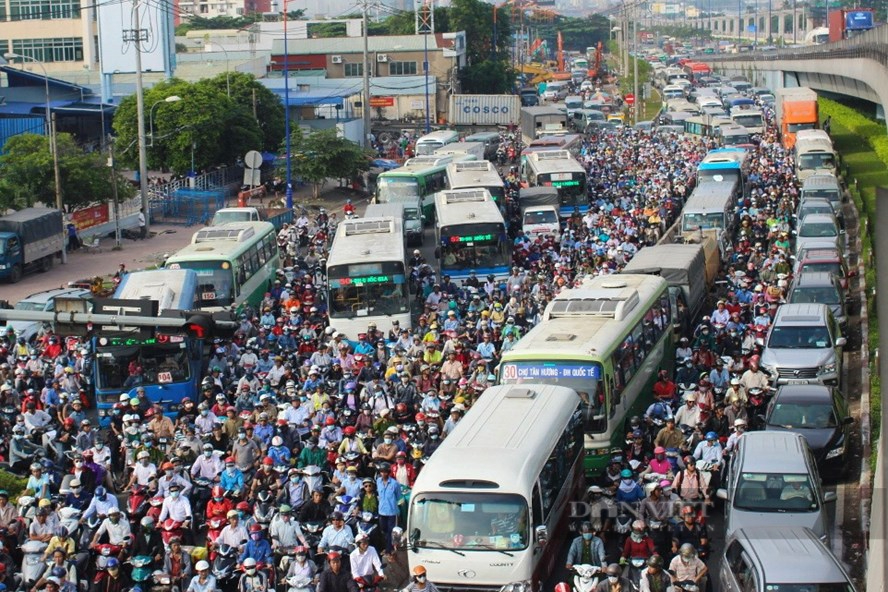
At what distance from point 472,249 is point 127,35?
1892 inches

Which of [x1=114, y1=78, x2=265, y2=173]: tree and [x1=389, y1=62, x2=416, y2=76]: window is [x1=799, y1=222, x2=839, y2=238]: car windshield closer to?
[x1=114, y1=78, x2=265, y2=173]: tree

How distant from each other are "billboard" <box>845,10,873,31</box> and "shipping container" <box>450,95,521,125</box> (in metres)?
29.8

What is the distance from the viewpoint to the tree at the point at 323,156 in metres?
54.8

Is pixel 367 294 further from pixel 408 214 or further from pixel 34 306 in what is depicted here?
pixel 408 214

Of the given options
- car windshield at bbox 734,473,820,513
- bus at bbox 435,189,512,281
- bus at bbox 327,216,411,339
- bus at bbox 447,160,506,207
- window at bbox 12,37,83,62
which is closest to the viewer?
car windshield at bbox 734,473,820,513

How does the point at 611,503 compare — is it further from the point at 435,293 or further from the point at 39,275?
the point at 39,275

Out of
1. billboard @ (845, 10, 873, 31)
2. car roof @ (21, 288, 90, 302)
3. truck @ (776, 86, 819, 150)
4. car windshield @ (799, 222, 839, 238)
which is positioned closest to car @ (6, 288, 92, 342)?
car roof @ (21, 288, 90, 302)

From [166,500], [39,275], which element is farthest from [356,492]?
[39,275]

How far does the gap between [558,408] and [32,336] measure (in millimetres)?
13901

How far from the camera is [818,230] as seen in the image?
106 ft

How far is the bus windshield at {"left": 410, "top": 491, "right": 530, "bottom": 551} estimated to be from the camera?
44.9 ft

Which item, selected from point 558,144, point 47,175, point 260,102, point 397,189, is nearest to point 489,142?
point 260,102

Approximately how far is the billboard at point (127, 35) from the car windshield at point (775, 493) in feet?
211

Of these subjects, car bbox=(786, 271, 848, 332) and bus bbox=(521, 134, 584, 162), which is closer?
car bbox=(786, 271, 848, 332)
